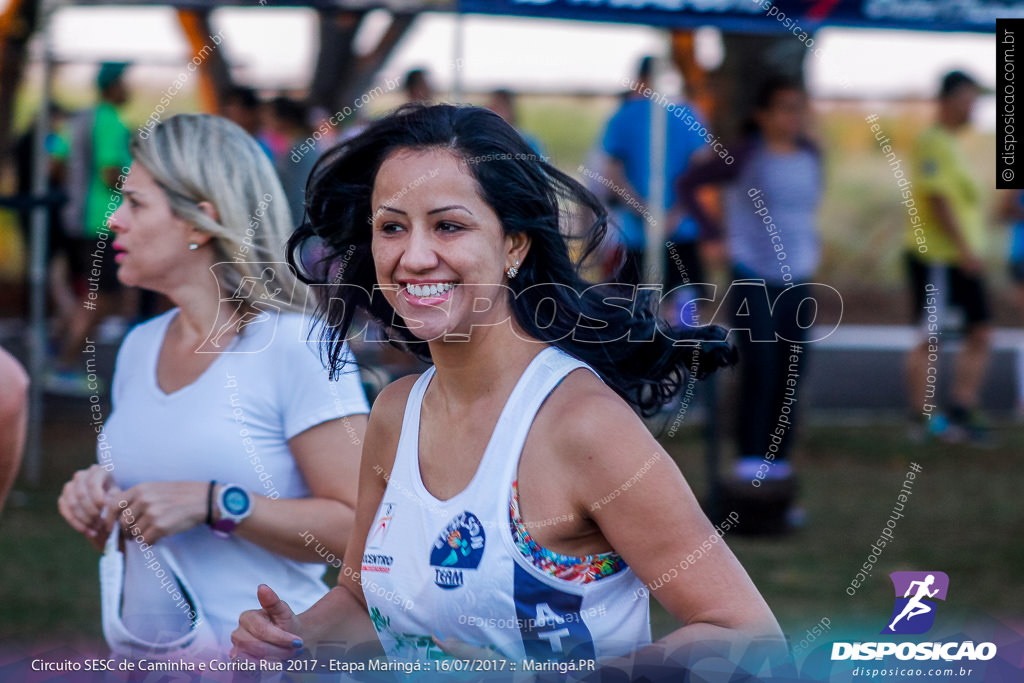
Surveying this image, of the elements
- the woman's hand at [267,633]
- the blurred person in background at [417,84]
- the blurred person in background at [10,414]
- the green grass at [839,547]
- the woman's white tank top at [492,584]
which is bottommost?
the green grass at [839,547]

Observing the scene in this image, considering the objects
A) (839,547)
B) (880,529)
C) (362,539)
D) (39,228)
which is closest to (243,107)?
(39,228)

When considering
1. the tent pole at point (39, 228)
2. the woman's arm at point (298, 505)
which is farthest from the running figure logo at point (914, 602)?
the tent pole at point (39, 228)

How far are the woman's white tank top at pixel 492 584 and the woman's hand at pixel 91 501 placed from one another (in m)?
0.59

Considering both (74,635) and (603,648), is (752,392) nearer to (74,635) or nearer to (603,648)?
(74,635)

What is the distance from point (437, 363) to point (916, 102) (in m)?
8.13

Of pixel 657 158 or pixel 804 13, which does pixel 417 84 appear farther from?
pixel 804 13

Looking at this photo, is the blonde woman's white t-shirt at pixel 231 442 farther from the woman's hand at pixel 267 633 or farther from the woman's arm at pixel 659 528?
the woman's arm at pixel 659 528

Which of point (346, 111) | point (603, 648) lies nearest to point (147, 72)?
point (346, 111)

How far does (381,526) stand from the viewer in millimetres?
1728

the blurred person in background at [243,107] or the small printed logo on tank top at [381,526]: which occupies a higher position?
the blurred person in background at [243,107]

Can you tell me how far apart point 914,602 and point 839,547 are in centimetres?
289

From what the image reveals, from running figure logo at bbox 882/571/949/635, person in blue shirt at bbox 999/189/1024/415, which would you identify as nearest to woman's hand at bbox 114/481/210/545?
running figure logo at bbox 882/571/949/635

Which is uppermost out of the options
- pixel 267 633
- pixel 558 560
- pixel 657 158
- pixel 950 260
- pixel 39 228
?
pixel 657 158

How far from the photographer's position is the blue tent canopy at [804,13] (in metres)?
4.00
